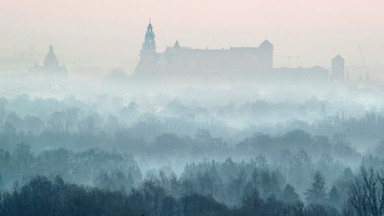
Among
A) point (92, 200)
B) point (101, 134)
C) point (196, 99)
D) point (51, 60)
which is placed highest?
point (51, 60)

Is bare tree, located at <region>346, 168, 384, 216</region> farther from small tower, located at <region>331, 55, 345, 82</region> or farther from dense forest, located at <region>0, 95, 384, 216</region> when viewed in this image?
small tower, located at <region>331, 55, 345, 82</region>

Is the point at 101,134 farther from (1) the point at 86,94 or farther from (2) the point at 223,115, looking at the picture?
(1) the point at 86,94

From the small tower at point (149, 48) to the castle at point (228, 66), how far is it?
40 centimetres

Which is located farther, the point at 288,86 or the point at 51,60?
the point at 51,60

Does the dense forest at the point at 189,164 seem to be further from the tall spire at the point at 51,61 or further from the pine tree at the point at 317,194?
the tall spire at the point at 51,61

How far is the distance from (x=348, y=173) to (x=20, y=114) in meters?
65.1

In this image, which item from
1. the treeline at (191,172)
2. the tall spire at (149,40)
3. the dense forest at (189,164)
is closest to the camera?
the dense forest at (189,164)

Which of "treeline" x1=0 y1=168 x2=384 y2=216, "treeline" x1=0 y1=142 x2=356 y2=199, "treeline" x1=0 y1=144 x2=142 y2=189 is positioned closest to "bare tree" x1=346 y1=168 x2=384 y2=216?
"treeline" x1=0 y1=168 x2=384 y2=216

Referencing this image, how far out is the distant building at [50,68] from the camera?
586 feet

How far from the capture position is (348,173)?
59.9 metres

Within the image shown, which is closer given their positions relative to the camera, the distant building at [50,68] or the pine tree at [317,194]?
the pine tree at [317,194]

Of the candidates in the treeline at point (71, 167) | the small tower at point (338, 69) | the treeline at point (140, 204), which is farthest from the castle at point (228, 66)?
the treeline at point (140, 204)

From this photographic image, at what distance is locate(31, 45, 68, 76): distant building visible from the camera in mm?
178625

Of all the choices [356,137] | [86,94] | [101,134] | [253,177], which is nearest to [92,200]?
[253,177]
